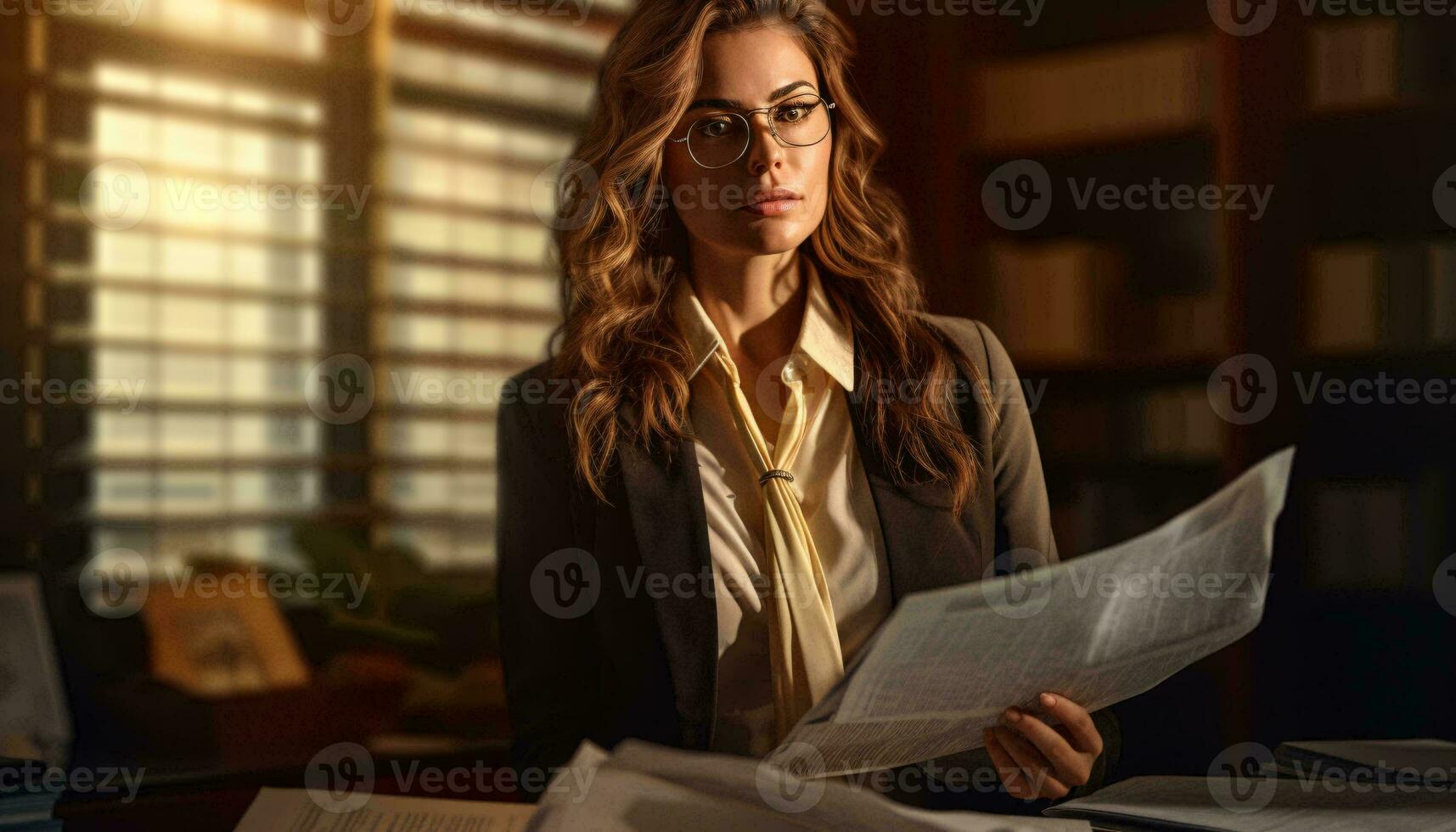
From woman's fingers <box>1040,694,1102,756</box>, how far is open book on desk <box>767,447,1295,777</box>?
0.01 m

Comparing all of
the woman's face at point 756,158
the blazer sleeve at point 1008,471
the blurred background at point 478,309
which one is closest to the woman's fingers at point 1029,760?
the blazer sleeve at point 1008,471

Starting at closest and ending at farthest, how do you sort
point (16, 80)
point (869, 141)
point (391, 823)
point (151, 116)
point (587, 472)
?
point (391, 823), point (587, 472), point (869, 141), point (16, 80), point (151, 116)

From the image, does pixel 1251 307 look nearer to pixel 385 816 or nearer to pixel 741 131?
pixel 741 131

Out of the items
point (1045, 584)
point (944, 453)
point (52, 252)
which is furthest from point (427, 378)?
point (1045, 584)

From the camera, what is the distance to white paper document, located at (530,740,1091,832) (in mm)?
584

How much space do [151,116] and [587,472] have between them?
1.57 meters

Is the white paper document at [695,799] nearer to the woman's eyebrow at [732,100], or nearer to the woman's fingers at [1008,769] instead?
the woman's fingers at [1008,769]

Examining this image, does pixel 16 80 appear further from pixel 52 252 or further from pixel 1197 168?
pixel 1197 168

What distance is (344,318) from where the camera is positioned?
2348mm

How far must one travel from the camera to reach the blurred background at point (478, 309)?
6.83 feet

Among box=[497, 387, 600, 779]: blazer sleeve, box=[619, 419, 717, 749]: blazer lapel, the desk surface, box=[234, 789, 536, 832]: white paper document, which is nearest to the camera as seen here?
box=[234, 789, 536, 832]: white paper document

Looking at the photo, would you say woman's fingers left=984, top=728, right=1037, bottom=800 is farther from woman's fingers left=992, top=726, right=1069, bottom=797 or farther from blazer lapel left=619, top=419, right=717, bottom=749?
blazer lapel left=619, top=419, right=717, bottom=749

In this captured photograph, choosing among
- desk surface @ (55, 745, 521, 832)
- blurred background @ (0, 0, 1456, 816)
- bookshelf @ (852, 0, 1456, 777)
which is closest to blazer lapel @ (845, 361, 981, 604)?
desk surface @ (55, 745, 521, 832)

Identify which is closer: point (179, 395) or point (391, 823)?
point (391, 823)
